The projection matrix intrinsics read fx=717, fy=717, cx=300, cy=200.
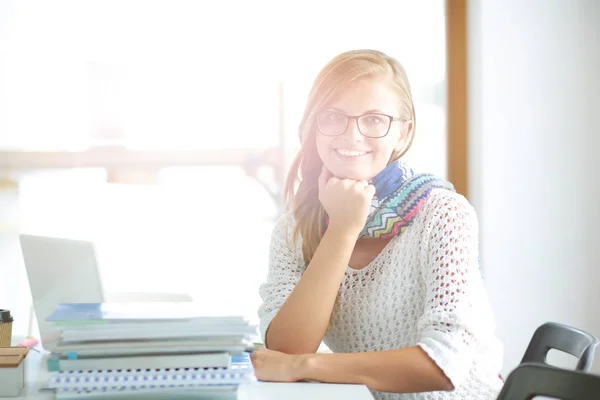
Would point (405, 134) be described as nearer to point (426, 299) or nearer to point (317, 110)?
point (317, 110)

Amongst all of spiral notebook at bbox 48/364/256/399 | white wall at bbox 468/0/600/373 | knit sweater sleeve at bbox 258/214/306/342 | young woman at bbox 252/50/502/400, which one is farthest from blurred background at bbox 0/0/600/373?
spiral notebook at bbox 48/364/256/399

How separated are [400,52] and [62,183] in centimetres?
172

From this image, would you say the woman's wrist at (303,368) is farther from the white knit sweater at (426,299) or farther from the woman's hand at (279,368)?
the white knit sweater at (426,299)

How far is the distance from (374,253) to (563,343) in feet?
1.43

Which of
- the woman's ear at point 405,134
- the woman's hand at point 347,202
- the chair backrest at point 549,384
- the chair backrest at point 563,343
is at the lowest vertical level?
the chair backrest at point 563,343

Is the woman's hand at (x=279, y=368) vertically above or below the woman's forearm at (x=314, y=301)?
below

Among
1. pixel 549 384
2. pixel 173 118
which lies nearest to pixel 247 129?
pixel 173 118

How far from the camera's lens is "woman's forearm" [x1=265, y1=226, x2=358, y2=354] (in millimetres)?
1455

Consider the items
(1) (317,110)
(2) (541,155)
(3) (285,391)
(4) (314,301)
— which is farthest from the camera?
(2) (541,155)

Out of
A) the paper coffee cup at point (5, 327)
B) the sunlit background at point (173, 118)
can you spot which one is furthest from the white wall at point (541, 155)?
the paper coffee cup at point (5, 327)

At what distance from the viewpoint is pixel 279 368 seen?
1263 mm

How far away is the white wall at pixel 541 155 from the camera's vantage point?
3.26 metres

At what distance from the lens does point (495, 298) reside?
10.8ft

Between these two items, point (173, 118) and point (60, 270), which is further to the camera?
point (173, 118)
